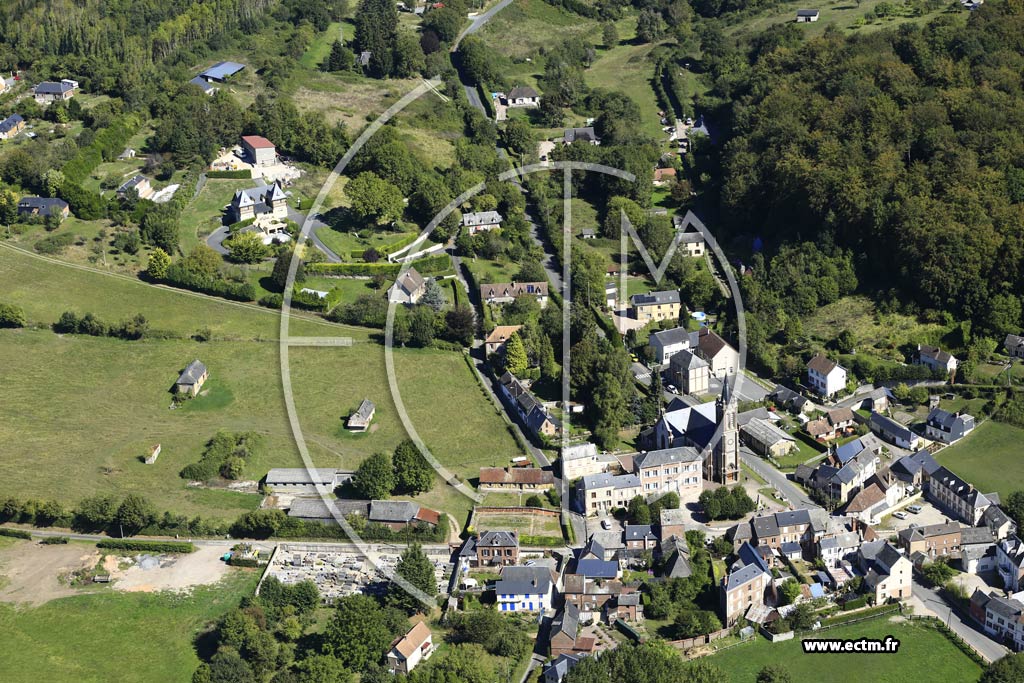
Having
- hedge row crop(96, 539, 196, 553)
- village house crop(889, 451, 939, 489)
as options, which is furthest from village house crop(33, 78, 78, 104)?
village house crop(889, 451, 939, 489)

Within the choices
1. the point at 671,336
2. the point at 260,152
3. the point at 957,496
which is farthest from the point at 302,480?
the point at 260,152

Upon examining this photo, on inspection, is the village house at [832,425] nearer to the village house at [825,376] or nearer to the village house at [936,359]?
the village house at [825,376]

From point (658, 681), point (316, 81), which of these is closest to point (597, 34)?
point (316, 81)

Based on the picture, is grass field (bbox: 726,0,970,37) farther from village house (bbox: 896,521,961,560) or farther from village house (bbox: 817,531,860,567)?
village house (bbox: 817,531,860,567)

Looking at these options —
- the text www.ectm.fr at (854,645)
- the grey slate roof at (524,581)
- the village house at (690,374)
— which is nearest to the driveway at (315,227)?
the village house at (690,374)

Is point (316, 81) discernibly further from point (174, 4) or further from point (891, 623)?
point (891, 623)
